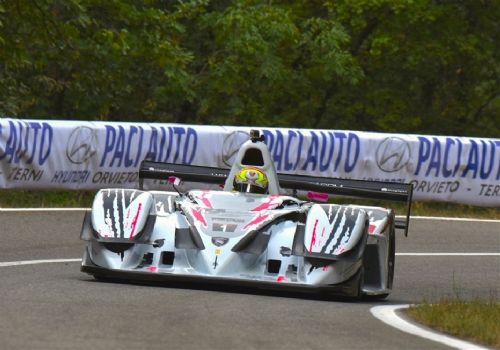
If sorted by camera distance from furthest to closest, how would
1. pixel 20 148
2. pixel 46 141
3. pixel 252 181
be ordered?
pixel 46 141
pixel 20 148
pixel 252 181

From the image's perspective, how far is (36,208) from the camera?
17281 millimetres

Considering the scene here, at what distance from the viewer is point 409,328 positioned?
8.73 m

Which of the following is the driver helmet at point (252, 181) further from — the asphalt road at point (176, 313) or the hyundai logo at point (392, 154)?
the hyundai logo at point (392, 154)

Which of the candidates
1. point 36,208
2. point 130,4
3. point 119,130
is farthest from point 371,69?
point 36,208

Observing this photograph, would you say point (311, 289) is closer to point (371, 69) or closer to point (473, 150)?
point (473, 150)

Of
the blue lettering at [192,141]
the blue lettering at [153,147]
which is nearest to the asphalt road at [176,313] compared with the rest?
the blue lettering at [153,147]

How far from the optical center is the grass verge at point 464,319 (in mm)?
8359

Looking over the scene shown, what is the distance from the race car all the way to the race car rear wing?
17 centimetres

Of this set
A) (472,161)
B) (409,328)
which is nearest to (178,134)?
(472,161)

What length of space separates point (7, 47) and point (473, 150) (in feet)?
25.9

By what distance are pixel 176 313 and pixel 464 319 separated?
6.03ft

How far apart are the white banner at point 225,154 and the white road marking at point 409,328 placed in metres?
9.00

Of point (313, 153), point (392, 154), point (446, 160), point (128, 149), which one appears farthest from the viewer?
point (446, 160)

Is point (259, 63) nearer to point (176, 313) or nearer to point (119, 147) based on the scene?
point (119, 147)
